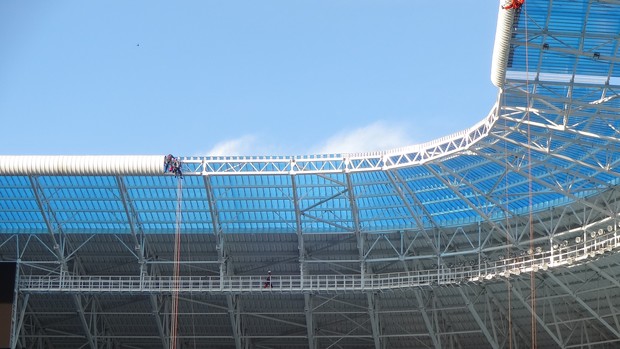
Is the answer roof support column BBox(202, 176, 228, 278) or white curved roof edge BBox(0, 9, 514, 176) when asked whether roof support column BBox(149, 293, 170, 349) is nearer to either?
roof support column BBox(202, 176, 228, 278)

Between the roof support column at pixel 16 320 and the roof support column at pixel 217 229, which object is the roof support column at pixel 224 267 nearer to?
the roof support column at pixel 217 229

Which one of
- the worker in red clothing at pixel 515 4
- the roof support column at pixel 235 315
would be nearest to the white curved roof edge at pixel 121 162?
the roof support column at pixel 235 315

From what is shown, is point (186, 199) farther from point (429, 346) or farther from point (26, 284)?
point (429, 346)

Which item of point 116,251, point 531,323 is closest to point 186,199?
point 116,251

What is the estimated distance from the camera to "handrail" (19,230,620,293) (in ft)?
214

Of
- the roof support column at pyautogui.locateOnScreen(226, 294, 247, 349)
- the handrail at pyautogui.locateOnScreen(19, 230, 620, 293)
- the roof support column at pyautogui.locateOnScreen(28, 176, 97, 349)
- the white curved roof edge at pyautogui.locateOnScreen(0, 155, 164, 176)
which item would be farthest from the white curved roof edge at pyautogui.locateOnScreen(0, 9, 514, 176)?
the roof support column at pyautogui.locateOnScreen(226, 294, 247, 349)

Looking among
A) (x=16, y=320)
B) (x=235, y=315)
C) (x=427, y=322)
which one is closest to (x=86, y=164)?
(x=16, y=320)

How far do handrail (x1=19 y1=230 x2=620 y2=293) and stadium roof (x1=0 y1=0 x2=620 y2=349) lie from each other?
236 millimetres

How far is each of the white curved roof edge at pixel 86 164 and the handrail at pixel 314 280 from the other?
8.73 m

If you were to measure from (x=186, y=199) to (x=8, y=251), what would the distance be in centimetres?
1593

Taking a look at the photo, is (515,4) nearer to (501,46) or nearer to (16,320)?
(501,46)

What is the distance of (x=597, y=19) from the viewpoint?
4562 centimetres

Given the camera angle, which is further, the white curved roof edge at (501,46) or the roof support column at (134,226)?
the roof support column at (134,226)

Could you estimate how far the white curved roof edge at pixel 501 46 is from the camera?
4509cm
